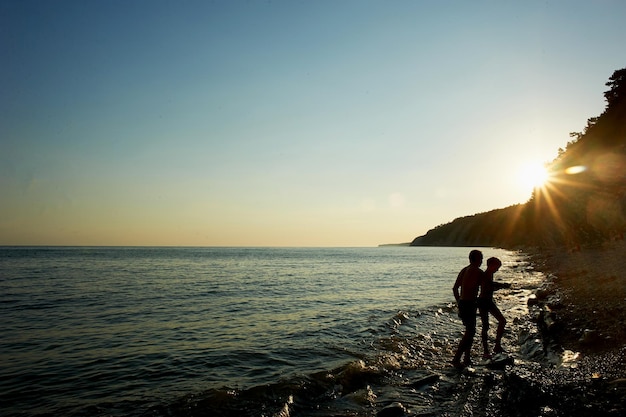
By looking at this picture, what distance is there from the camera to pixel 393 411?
691 cm

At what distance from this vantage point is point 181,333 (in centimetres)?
1480

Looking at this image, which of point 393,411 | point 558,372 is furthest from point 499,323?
point 393,411

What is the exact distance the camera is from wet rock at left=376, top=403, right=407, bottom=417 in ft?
22.4

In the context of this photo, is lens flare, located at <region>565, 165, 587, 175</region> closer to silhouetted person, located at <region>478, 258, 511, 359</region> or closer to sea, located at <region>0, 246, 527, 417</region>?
sea, located at <region>0, 246, 527, 417</region>

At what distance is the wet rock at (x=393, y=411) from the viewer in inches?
269

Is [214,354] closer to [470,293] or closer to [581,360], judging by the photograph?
[470,293]

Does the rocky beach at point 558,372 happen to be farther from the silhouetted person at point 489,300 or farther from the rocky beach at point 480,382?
the silhouetted person at point 489,300

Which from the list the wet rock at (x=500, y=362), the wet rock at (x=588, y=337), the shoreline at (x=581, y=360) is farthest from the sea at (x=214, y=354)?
the wet rock at (x=588, y=337)

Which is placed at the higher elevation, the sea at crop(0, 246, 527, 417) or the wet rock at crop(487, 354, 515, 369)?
the wet rock at crop(487, 354, 515, 369)

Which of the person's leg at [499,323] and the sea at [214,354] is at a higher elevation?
the person's leg at [499,323]

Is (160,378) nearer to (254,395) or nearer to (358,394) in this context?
(254,395)

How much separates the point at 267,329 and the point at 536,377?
35.1 feet

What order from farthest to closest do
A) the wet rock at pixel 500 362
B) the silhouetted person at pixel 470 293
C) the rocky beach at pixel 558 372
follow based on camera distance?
the silhouetted person at pixel 470 293
the wet rock at pixel 500 362
the rocky beach at pixel 558 372

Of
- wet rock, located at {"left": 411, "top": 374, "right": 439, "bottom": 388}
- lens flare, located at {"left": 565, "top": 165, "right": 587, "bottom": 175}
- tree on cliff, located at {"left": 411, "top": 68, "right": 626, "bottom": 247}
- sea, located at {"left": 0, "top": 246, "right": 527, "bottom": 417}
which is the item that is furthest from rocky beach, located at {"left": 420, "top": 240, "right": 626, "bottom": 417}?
lens flare, located at {"left": 565, "top": 165, "right": 587, "bottom": 175}
